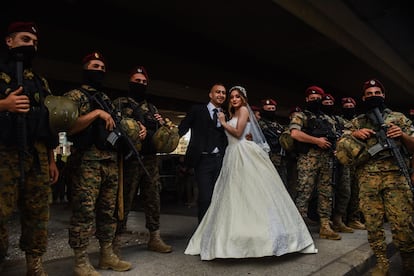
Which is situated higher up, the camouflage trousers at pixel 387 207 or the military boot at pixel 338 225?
the camouflage trousers at pixel 387 207

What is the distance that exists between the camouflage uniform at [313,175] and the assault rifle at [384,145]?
1.34 metres

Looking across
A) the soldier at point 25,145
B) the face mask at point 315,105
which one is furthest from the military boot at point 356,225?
the soldier at point 25,145

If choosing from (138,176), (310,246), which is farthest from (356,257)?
(138,176)

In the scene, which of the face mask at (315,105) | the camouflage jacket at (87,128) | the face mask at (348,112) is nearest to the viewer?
the camouflage jacket at (87,128)

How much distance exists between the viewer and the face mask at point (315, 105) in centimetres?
473

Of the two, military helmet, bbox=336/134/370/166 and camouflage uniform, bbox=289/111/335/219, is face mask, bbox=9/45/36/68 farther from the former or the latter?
camouflage uniform, bbox=289/111/335/219

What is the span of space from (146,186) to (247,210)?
3.69 ft

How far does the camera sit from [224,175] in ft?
11.9

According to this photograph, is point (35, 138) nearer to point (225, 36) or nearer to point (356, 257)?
point (356, 257)

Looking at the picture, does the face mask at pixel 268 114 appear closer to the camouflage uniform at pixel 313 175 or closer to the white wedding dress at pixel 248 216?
the camouflage uniform at pixel 313 175

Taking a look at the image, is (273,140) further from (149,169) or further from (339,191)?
(149,169)

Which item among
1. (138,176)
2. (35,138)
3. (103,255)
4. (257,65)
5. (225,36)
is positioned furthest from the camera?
(257,65)

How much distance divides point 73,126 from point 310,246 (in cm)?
252

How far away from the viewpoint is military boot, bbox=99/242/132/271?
304 cm
